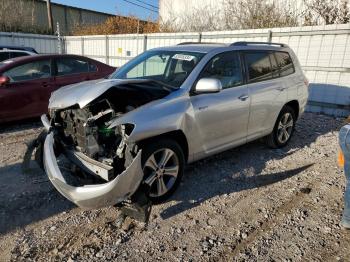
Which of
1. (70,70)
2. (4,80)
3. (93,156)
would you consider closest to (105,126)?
(93,156)

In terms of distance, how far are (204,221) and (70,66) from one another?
5.23 metres

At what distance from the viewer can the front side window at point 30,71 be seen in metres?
6.34

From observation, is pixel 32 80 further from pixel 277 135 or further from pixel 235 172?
pixel 277 135

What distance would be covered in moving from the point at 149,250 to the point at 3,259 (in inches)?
49.6

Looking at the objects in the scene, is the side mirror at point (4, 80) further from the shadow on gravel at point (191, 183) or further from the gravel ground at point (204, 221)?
the shadow on gravel at point (191, 183)

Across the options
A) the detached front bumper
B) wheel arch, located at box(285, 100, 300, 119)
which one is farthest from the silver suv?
wheel arch, located at box(285, 100, 300, 119)

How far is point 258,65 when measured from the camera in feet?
15.7

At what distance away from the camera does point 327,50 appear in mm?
8297

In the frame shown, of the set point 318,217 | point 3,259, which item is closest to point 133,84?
point 3,259

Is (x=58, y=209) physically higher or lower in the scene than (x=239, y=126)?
lower

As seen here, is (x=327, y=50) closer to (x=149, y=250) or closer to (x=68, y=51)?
(x=149, y=250)

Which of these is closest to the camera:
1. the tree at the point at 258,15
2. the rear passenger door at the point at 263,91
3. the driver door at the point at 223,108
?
the driver door at the point at 223,108

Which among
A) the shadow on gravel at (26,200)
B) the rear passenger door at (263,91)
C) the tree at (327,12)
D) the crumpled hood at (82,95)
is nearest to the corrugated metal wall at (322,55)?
the tree at (327,12)

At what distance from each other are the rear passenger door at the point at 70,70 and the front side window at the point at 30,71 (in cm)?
22
